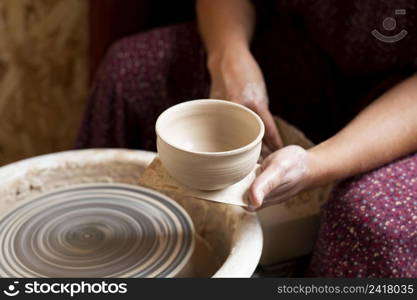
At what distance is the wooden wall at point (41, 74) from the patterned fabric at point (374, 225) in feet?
3.73

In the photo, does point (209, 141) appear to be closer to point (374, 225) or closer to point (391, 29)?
point (374, 225)

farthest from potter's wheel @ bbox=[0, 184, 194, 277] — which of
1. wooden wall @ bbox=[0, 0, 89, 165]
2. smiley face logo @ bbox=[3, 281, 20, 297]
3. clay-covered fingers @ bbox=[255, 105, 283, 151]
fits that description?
wooden wall @ bbox=[0, 0, 89, 165]

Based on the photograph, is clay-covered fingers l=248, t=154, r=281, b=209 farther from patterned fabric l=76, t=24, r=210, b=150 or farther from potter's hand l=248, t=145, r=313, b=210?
patterned fabric l=76, t=24, r=210, b=150

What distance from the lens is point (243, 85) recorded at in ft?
4.35

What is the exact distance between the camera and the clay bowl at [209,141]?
100 centimetres

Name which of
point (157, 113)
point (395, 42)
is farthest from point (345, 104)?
point (157, 113)

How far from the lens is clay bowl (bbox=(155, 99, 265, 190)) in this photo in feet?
3.27

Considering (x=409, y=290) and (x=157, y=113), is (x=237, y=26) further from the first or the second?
(x=409, y=290)

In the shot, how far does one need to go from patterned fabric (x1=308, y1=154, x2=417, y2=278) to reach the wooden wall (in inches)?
44.8

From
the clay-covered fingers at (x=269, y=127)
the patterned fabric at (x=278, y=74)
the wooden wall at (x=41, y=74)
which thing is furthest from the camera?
the wooden wall at (x=41, y=74)

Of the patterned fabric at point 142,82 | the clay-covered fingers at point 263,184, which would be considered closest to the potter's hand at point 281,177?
the clay-covered fingers at point 263,184

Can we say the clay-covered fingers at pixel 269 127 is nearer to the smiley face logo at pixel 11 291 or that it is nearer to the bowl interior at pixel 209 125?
the bowl interior at pixel 209 125

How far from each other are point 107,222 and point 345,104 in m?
0.73

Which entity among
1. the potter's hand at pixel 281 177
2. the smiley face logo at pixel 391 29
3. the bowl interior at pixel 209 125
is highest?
the smiley face logo at pixel 391 29
